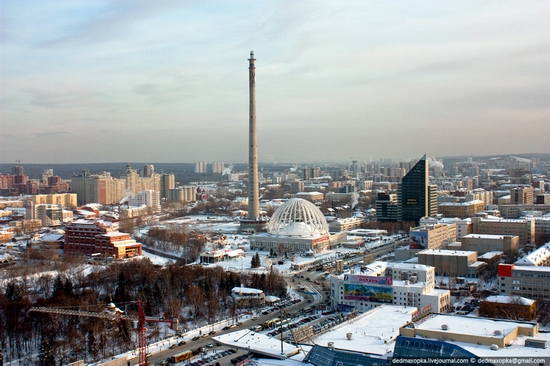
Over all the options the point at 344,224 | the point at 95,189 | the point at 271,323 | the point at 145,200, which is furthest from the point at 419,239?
the point at 95,189

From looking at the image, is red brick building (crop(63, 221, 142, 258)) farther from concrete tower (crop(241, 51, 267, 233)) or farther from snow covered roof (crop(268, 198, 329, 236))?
concrete tower (crop(241, 51, 267, 233))

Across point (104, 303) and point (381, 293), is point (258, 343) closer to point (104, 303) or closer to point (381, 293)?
point (381, 293)

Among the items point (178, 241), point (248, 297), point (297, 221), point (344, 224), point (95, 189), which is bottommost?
→ point (248, 297)

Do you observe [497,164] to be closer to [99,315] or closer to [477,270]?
[477,270]

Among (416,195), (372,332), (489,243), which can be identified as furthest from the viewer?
(416,195)

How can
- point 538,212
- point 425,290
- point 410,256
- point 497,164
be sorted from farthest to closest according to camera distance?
point 497,164 < point 538,212 < point 410,256 < point 425,290

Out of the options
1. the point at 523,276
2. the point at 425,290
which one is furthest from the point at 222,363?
the point at 523,276

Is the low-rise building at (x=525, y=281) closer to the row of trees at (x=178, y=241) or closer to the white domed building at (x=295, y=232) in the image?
the white domed building at (x=295, y=232)
